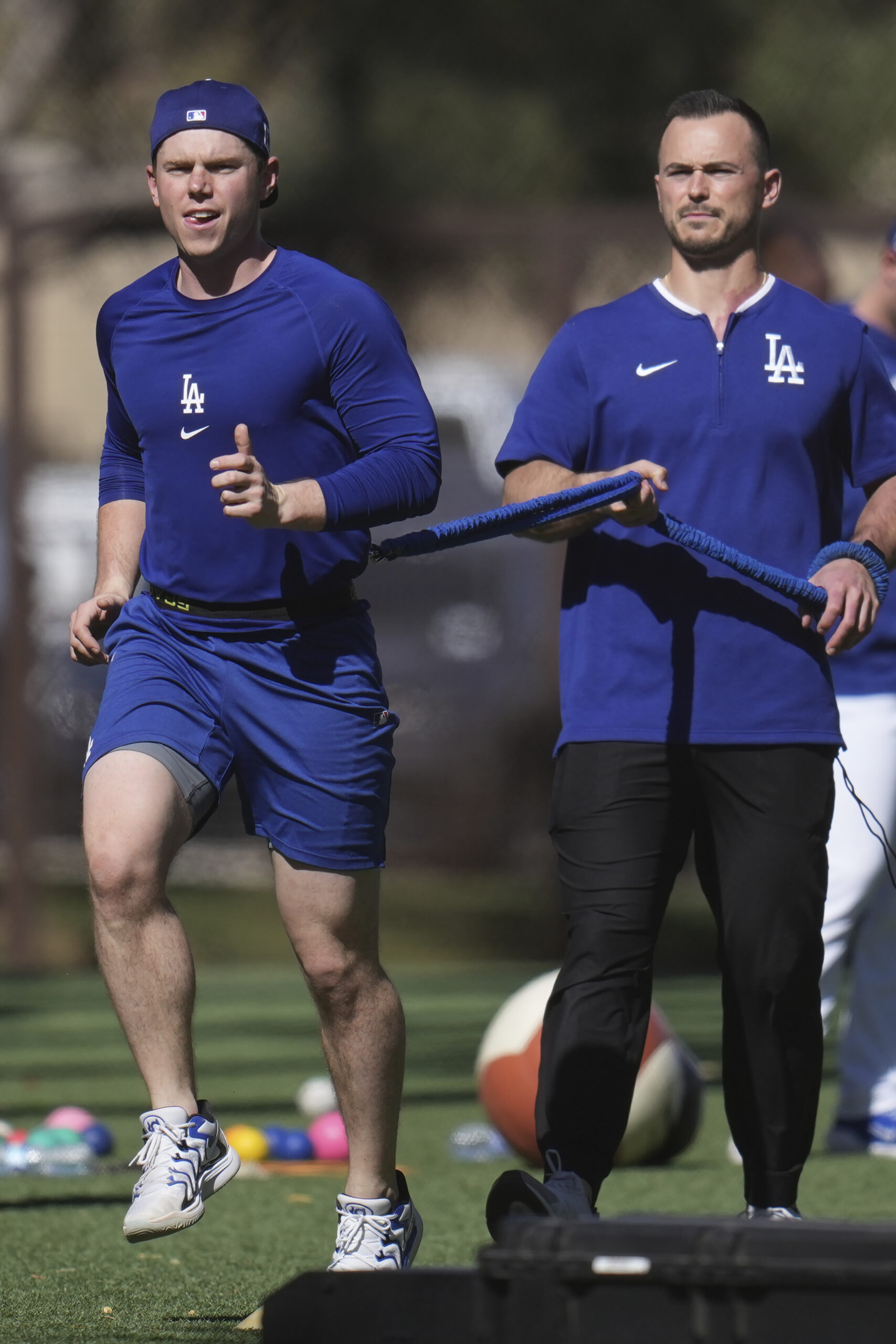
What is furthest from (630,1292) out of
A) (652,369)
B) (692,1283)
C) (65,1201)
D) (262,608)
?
(65,1201)

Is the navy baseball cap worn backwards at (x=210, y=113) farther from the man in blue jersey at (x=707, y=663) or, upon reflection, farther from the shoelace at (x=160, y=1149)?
the shoelace at (x=160, y=1149)

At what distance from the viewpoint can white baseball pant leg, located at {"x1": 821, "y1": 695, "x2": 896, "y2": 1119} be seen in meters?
6.54

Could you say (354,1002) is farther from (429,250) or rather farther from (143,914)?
(429,250)

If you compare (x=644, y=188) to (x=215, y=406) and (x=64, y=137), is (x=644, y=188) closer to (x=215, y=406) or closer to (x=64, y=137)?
(x=64, y=137)

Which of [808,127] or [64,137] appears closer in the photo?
[808,127]

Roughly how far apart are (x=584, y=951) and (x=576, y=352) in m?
1.26

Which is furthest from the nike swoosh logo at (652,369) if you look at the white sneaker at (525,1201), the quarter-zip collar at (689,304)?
the white sneaker at (525,1201)

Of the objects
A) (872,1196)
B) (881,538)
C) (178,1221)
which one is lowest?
(872,1196)

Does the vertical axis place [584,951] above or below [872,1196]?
above

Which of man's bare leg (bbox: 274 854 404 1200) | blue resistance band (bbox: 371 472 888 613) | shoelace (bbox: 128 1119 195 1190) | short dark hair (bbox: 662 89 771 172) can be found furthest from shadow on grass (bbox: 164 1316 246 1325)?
short dark hair (bbox: 662 89 771 172)

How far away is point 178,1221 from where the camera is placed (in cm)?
409

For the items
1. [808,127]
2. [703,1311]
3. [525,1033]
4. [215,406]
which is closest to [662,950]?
[525,1033]

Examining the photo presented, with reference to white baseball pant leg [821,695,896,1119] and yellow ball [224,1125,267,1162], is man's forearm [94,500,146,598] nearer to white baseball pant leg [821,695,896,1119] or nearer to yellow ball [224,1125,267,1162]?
white baseball pant leg [821,695,896,1119]

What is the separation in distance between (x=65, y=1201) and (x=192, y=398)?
106 inches
